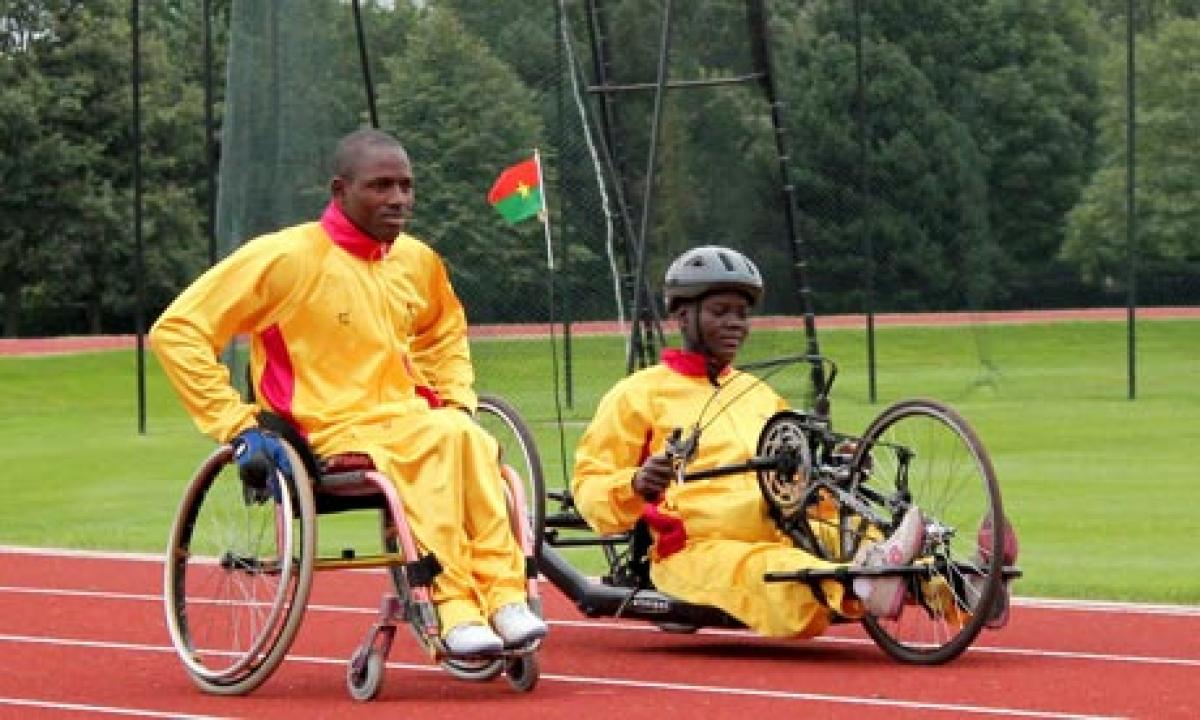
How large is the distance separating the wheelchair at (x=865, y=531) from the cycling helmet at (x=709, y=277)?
328 mm

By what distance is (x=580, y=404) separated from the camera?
74.6 ft

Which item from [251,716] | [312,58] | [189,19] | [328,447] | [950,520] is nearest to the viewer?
[251,716]

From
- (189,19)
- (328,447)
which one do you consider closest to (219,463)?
(328,447)

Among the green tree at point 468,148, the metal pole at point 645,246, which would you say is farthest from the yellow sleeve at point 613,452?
the green tree at point 468,148

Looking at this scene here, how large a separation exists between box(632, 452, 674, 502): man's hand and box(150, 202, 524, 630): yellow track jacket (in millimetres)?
620

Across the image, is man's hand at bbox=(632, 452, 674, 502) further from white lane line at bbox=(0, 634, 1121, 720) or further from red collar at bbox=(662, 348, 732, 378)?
white lane line at bbox=(0, 634, 1121, 720)

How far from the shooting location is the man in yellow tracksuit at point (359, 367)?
8297mm

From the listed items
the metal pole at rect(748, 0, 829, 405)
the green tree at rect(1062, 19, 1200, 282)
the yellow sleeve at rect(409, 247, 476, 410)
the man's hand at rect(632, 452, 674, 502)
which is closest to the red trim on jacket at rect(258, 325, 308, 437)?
the yellow sleeve at rect(409, 247, 476, 410)

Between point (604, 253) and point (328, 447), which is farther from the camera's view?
point (604, 253)

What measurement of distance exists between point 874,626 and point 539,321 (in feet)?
43.0

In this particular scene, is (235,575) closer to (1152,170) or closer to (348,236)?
(348,236)

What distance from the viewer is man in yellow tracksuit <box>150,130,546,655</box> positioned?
830 centimetres

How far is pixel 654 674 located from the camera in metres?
8.77

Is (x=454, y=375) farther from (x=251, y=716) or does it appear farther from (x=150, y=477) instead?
(x=150, y=477)
